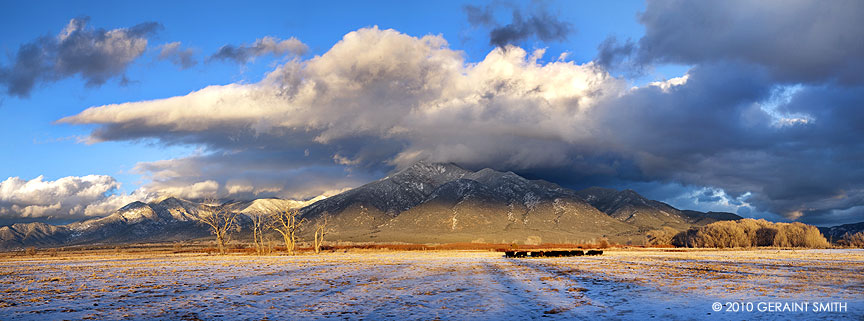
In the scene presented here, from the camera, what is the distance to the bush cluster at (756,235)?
447 ft

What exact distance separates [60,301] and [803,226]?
164 m

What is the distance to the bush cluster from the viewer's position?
447 feet

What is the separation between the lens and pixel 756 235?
143625mm

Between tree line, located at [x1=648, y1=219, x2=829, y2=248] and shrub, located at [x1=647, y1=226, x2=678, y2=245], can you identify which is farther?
Result: shrub, located at [x1=647, y1=226, x2=678, y2=245]

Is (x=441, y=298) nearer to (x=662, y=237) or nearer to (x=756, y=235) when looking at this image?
(x=756, y=235)

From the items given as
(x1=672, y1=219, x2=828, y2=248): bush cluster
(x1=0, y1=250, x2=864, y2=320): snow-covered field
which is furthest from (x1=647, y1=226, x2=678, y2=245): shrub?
(x1=0, y1=250, x2=864, y2=320): snow-covered field

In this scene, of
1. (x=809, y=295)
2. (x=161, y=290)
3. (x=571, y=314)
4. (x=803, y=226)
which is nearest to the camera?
(x=571, y=314)

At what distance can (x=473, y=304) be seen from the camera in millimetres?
20547

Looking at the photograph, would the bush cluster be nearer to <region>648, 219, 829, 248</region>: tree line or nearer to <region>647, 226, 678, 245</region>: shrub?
<region>648, 219, 829, 248</region>: tree line

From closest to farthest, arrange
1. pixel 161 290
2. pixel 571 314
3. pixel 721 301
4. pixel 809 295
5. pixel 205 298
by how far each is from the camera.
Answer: pixel 571 314 → pixel 721 301 → pixel 809 295 → pixel 205 298 → pixel 161 290

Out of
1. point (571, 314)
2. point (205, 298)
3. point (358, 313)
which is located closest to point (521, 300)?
point (571, 314)

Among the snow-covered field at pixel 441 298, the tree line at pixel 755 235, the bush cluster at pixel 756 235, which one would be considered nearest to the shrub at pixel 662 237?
the tree line at pixel 755 235

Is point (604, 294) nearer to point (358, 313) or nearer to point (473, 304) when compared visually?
point (473, 304)

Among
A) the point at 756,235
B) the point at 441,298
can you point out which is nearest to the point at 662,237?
the point at 756,235
